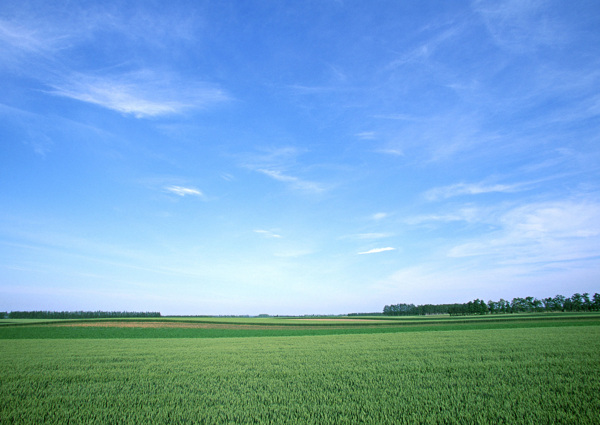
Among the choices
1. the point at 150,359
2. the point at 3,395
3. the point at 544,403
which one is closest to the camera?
the point at 544,403

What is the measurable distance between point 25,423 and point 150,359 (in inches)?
435

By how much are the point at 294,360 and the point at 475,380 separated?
28.6ft

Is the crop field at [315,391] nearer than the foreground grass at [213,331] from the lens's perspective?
Yes

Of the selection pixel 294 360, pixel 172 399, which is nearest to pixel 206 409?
pixel 172 399

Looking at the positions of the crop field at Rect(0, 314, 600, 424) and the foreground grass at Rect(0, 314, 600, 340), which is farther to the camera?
the foreground grass at Rect(0, 314, 600, 340)

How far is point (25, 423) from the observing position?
7.79 meters

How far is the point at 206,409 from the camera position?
27.9ft

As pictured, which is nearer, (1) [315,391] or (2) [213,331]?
(1) [315,391]

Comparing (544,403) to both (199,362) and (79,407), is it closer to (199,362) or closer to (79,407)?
(79,407)

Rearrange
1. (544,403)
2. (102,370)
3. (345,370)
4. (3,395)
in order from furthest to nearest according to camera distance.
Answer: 1. (102,370)
2. (345,370)
3. (3,395)
4. (544,403)

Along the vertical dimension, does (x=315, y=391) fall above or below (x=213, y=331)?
above

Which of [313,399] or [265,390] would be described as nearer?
[313,399]

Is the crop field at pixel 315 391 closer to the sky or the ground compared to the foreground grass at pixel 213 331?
closer to the sky

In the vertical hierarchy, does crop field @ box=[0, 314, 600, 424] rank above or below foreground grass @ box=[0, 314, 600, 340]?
above
